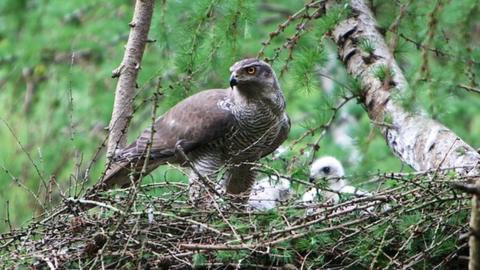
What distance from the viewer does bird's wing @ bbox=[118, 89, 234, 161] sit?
625cm

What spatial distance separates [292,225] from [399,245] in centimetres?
52

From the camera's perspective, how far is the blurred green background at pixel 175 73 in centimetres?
573

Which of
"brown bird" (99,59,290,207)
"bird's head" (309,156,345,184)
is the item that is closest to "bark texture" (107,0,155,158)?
"brown bird" (99,59,290,207)

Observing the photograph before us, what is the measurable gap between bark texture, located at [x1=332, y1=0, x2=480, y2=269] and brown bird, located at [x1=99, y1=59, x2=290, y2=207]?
1.68 feet

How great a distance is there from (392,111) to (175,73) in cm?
167

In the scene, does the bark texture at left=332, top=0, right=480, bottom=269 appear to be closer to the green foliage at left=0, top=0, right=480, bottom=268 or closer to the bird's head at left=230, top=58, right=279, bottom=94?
the green foliage at left=0, top=0, right=480, bottom=268

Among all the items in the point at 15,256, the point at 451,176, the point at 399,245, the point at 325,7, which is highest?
the point at 325,7

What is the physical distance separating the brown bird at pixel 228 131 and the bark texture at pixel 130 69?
10.5 inches

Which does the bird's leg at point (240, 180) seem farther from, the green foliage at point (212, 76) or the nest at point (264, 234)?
the nest at point (264, 234)

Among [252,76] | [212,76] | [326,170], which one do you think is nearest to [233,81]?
[252,76]

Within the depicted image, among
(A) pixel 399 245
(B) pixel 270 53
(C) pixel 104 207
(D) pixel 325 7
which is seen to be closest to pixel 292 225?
(A) pixel 399 245

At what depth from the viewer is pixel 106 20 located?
10.4 metres

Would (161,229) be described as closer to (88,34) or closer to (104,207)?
(104,207)

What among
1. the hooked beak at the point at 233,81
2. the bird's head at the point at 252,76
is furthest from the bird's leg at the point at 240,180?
the hooked beak at the point at 233,81
